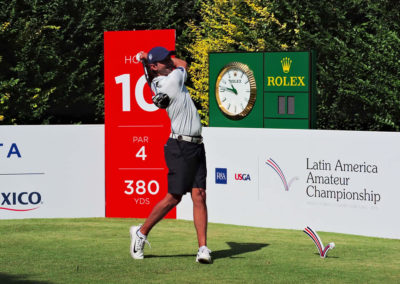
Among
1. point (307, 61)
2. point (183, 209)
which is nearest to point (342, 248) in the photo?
point (183, 209)

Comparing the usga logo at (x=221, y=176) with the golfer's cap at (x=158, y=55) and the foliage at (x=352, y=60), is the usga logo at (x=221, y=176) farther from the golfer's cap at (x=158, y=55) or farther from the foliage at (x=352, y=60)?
the foliage at (x=352, y=60)

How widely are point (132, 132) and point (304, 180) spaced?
9.13ft

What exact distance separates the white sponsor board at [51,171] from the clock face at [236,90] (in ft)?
9.20

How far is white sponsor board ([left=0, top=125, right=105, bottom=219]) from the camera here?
12.4 metres

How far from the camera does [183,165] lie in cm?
833

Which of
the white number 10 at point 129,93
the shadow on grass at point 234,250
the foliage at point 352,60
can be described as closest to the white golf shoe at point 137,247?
the shadow on grass at point 234,250

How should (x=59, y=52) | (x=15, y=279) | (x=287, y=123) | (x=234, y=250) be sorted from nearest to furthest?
(x=15, y=279) < (x=234, y=250) < (x=287, y=123) < (x=59, y=52)

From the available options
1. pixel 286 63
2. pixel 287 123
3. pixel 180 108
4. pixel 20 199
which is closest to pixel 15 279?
pixel 180 108

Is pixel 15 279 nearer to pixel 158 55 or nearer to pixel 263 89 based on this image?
pixel 158 55

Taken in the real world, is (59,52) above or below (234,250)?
above

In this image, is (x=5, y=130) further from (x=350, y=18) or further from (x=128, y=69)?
(x=350, y=18)

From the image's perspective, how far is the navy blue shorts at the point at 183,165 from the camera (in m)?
8.34

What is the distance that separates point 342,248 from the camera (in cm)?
948

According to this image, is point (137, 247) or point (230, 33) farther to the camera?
point (230, 33)
